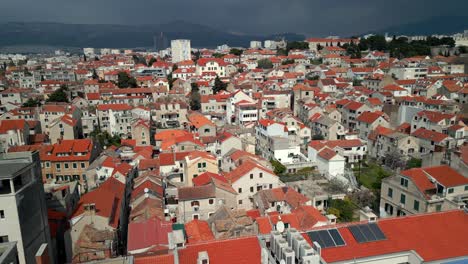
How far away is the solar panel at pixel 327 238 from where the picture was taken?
1445 centimetres

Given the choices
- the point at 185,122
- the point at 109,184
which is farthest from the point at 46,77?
the point at 109,184

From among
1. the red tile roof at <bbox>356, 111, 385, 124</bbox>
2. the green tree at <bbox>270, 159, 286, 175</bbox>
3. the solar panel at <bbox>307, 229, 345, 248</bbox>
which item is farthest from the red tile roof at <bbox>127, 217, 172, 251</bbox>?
the red tile roof at <bbox>356, 111, 385, 124</bbox>

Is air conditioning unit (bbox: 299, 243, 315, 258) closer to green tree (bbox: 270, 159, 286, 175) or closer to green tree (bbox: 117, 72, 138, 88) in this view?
green tree (bbox: 270, 159, 286, 175)

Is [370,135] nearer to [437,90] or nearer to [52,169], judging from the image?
[437,90]

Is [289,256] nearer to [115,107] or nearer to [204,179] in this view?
[204,179]

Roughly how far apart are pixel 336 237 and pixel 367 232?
147 centimetres

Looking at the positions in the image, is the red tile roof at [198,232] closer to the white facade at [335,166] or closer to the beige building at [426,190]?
the beige building at [426,190]

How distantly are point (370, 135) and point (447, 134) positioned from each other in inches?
316

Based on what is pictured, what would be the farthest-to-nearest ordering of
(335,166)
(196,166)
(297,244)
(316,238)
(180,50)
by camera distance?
(180,50) < (335,166) < (196,166) < (316,238) < (297,244)

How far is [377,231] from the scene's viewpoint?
15.2m

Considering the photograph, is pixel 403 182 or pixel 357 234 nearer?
pixel 357 234

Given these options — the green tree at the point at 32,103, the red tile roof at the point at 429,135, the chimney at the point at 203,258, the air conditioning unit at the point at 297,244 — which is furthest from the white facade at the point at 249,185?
the green tree at the point at 32,103

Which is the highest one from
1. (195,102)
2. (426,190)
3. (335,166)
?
(195,102)

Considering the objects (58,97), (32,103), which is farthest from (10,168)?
(58,97)
